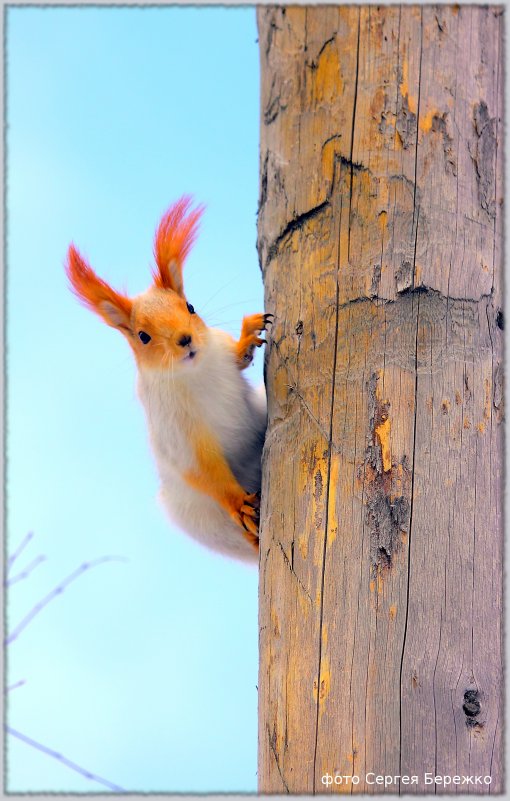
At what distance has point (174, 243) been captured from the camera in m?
4.15

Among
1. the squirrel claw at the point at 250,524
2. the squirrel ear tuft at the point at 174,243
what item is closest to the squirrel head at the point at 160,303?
the squirrel ear tuft at the point at 174,243

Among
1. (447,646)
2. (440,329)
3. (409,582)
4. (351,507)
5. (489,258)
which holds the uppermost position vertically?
(489,258)

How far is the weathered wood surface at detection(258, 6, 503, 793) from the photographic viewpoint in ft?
8.68

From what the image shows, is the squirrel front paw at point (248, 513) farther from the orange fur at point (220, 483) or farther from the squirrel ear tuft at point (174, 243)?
the squirrel ear tuft at point (174, 243)

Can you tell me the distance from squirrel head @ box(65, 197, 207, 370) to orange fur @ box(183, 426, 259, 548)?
1.16ft

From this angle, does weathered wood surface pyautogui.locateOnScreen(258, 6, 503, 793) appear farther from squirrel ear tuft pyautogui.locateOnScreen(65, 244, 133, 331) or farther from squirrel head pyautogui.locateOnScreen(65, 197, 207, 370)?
squirrel ear tuft pyautogui.locateOnScreen(65, 244, 133, 331)

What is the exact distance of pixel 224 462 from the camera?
397cm

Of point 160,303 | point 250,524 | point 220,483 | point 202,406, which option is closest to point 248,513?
point 250,524

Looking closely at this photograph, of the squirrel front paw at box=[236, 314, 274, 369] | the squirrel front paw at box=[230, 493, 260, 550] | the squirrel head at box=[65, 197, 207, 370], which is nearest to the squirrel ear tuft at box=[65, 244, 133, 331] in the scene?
the squirrel head at box=[65, 197, 207, 370]

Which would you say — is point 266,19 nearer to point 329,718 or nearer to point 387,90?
point 387,90

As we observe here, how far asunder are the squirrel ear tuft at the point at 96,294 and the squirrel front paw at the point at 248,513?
961 mm

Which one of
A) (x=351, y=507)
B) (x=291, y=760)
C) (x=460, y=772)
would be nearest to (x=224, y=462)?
(x=351, y=507)

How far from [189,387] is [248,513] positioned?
613mm

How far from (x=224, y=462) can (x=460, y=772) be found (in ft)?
5.70
